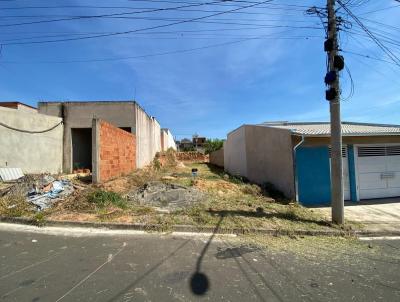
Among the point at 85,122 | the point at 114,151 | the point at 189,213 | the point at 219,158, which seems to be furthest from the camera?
the point at 219,158

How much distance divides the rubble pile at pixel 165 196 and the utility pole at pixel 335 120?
4397mm

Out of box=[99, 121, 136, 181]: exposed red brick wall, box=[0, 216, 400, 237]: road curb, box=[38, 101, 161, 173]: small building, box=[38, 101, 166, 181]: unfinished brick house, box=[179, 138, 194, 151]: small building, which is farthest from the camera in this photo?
box=[179, 138, 194, 151]: small building

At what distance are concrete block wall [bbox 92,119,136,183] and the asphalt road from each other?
17.8 ft

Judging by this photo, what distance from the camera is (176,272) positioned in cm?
500

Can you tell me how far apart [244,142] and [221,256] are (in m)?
13.9

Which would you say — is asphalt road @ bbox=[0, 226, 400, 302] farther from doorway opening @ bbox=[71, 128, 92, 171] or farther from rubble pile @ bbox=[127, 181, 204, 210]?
doorway opening @ bbox=[71, 128, 92, 171]

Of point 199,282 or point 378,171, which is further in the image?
point 378,171

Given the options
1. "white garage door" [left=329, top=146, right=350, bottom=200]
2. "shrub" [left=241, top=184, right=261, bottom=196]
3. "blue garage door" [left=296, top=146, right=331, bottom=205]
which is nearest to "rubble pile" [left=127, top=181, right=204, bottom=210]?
"shrub" [left=241, top=184, right=261, bottom=196]

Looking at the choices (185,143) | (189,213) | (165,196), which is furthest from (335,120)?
(185,143)

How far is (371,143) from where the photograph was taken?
1315cm

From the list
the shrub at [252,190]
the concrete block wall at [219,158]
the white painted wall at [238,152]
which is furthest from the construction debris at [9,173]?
the concrete block wall at [219,158]

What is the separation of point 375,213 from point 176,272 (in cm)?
841

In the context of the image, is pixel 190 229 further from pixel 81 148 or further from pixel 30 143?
pixel 81 148

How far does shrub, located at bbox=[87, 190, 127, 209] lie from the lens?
9383 millimetres
